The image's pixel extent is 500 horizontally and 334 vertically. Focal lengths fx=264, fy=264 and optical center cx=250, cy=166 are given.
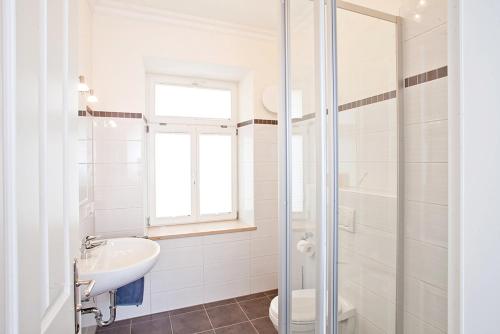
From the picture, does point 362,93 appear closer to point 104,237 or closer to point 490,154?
point 490,154

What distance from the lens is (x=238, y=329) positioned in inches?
82.3

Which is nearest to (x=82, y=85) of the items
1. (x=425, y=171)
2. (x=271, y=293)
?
(x=425, y=171)

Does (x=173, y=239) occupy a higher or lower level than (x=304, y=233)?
lower

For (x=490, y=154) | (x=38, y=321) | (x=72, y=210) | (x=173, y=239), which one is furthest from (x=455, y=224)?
(x=173, y=239)

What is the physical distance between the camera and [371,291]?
115cm

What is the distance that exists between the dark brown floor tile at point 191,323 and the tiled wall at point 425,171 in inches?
65.4

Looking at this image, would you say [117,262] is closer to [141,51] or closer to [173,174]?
[173,174]

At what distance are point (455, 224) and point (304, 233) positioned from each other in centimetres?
63

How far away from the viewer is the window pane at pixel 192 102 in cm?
270

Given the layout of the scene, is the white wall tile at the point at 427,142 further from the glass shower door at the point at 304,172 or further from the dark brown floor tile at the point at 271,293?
the dark brown floor tile at the point at 271,293

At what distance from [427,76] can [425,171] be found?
290 mm

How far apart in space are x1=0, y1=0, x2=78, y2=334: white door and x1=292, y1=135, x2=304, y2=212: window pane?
2.76 feet

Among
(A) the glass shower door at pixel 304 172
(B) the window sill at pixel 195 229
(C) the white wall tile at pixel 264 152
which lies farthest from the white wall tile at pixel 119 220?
(A) the glass shower door at pixel 304 172

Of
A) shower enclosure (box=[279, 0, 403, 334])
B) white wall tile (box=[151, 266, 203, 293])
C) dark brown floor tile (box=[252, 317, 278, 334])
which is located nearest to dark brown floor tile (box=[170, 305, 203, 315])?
white wall tile (box=[151, 266, 203, 293])
